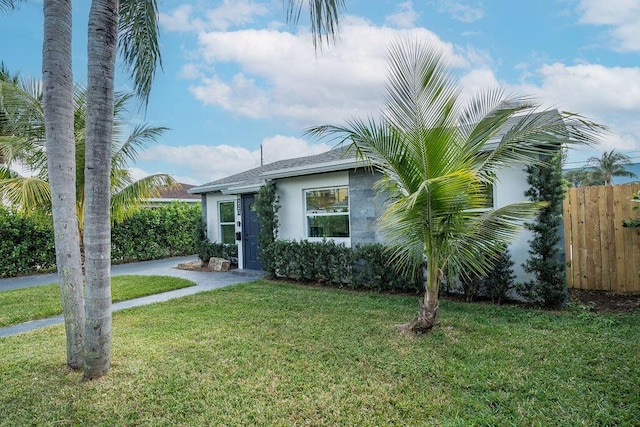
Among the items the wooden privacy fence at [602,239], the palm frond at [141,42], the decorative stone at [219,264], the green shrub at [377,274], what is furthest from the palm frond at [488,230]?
the decorative stone at [219,264]

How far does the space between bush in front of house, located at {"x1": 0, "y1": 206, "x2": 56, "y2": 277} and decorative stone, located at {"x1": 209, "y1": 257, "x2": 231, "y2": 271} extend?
5.08 metres

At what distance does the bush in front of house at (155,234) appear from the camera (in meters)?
14.4

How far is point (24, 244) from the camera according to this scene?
11.8 metres

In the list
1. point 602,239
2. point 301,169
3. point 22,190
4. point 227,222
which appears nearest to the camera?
point 602,239

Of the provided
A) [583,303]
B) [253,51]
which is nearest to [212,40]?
[253,51]

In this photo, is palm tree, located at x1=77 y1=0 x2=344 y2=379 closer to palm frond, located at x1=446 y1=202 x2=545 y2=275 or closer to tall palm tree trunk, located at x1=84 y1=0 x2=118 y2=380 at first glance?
tall palm tree trunk, located at x1=84 y1=0 x2=118 y2=380

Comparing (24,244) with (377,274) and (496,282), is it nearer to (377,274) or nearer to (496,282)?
(377,274)

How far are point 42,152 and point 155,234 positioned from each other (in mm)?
7021

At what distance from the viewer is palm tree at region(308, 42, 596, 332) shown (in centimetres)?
424

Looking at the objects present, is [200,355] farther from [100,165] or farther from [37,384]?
[100,165]

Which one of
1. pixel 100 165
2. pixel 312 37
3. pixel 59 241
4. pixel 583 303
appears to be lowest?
pixel 583 303

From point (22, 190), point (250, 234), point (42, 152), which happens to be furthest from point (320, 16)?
point (42, 152)

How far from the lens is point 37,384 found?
3646 mm

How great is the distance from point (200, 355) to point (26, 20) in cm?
682
